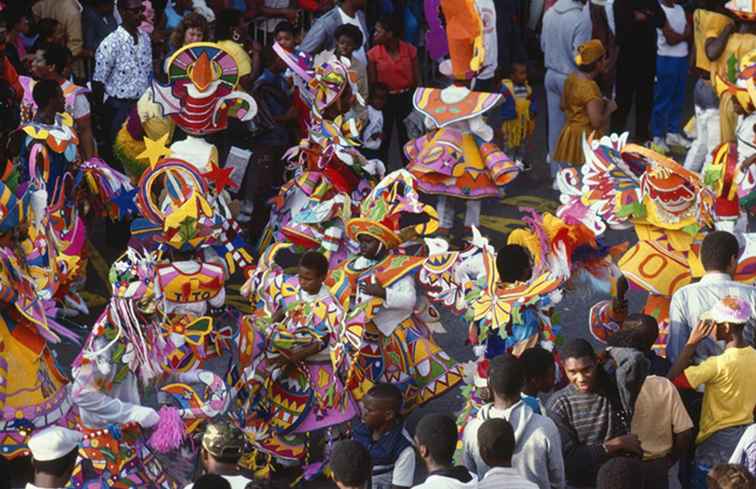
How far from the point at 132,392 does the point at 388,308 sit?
167 centimetres

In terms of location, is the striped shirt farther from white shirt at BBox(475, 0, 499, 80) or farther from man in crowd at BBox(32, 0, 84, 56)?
man in crowd at BBox(32, 0, 84, 56)

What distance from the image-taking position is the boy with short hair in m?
6.61

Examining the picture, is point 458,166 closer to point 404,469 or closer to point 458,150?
point 458,150

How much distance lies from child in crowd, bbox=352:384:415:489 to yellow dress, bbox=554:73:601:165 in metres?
6.22

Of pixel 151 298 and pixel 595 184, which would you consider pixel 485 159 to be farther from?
pixel 151 298

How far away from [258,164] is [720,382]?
5.87 m

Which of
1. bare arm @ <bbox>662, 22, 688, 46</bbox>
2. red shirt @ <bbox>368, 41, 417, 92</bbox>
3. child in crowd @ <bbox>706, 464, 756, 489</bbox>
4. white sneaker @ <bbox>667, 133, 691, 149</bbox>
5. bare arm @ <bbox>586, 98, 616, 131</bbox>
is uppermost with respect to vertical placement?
child in crowd @ <bbox>706, 464, 756, 489</bbox>

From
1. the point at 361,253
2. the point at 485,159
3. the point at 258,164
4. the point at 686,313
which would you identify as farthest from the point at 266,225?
the point at 686,313

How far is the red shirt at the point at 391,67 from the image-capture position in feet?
45.3

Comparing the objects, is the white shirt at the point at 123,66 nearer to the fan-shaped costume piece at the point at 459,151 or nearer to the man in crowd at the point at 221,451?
the fan-shaped costume piece at the point at 459,151

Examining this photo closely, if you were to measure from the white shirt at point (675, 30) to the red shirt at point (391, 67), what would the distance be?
2.76m

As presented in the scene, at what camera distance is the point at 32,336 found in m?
8.68

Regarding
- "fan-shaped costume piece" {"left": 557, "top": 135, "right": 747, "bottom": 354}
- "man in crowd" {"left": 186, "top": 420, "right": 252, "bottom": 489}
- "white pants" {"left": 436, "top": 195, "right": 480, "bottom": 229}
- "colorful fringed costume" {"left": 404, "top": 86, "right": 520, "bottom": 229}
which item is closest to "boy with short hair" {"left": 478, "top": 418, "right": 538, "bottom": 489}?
"man in crowd" {"left": 186, "top": 420, "right": 252, "bottom": 489}

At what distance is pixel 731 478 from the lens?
6.34 metres
